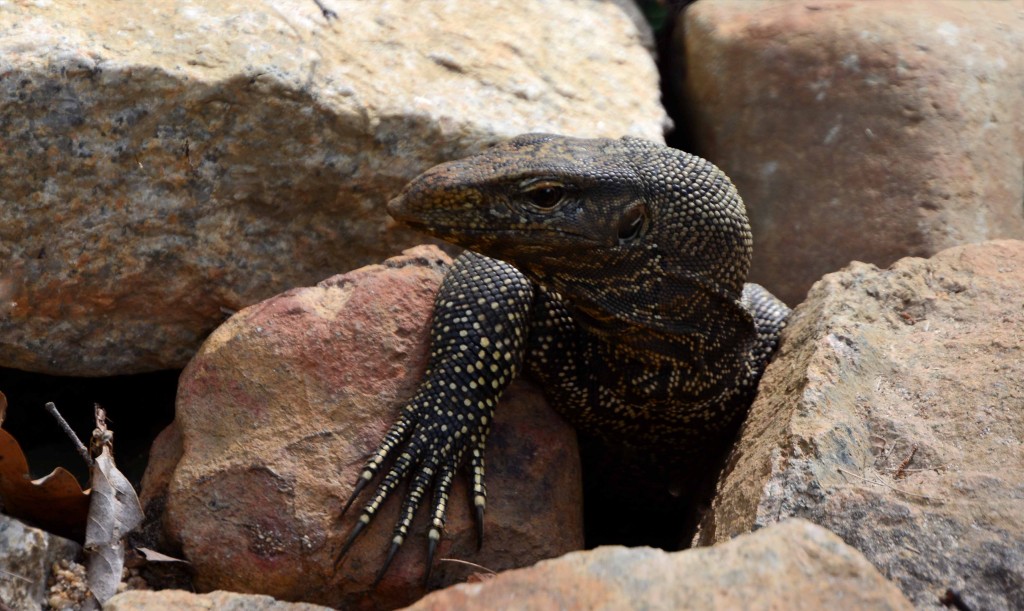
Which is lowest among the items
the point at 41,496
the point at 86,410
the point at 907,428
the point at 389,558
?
the point at 86,410

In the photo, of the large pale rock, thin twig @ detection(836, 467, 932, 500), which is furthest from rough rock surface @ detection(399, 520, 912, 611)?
the large pale rock

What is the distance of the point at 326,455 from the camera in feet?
13.1

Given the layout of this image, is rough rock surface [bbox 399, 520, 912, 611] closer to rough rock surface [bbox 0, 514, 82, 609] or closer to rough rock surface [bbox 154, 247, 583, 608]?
rough rock surface [bbox 154, 247, 583, 608]

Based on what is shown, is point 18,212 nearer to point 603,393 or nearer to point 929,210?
point 603,393

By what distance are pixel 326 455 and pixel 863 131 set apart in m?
3.89

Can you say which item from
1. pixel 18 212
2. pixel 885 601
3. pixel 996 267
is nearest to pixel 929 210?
pixel 996 267

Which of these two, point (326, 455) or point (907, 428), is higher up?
point (907, 428)

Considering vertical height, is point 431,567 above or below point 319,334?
below

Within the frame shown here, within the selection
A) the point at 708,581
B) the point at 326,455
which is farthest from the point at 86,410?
the point at 708,581

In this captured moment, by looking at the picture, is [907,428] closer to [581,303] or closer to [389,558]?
[581,303]

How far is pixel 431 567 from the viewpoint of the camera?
152 inches

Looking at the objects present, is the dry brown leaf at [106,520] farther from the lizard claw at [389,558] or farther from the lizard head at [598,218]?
the lizard head at [598,218]

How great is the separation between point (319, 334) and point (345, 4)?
2.23 meters

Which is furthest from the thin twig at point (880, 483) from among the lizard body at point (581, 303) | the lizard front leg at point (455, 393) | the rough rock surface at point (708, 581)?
the lizard front leg at point (455, 393)
